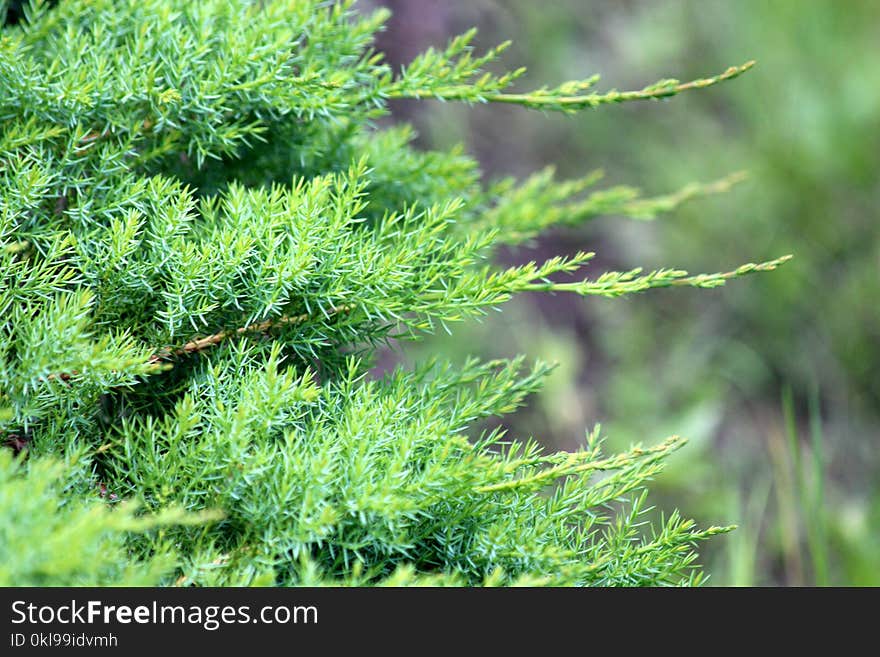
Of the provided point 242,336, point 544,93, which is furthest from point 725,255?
point 242,336

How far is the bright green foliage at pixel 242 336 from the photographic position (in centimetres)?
70

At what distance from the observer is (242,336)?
0.80 meters

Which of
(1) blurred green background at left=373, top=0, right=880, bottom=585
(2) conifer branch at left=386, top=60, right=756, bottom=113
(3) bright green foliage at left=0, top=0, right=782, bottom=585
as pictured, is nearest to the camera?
(3) bright green foliage at left=0, top=0, right=782, bottom=585

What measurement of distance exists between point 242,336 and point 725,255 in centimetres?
177

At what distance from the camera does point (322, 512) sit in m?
0.66

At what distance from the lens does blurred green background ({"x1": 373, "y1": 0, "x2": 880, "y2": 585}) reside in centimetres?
198

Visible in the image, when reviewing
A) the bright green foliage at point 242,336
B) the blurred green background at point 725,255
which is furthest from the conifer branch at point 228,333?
Result: the blurred green background at point 725,255

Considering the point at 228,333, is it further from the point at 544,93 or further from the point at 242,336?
the point at 544,93

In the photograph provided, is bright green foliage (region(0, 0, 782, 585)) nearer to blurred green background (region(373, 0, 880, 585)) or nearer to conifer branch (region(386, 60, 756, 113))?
conifer branch (region(386, 60, 756, 113))

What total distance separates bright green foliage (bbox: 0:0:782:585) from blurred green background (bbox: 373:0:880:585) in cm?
106

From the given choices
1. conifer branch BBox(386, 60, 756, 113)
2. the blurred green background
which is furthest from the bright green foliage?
the blurred green background

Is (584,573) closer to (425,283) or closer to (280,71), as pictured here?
(425,283)

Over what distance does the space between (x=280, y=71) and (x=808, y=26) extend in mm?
2045

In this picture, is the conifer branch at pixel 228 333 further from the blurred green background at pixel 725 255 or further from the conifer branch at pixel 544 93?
the blurred green background at pixel 725 255
